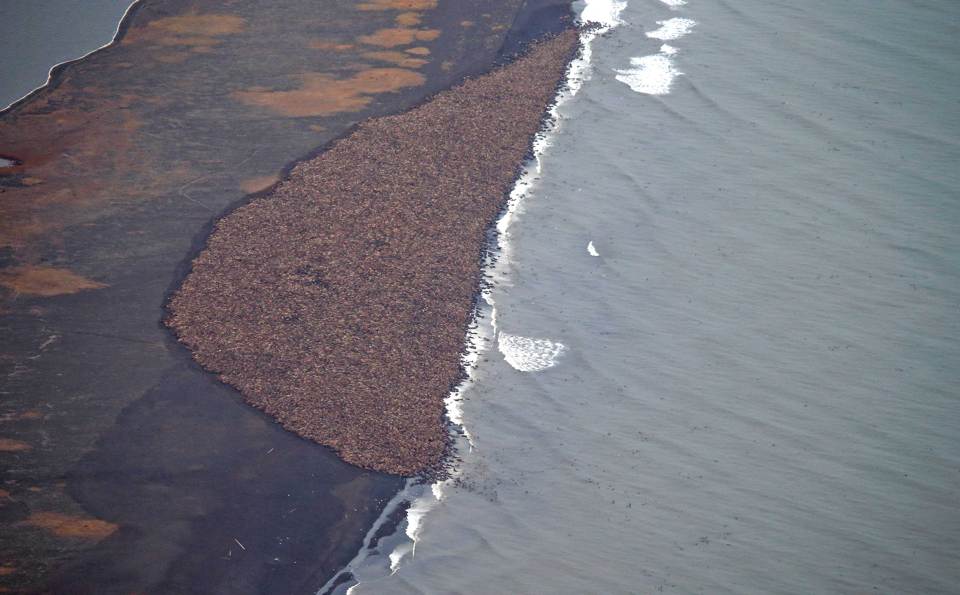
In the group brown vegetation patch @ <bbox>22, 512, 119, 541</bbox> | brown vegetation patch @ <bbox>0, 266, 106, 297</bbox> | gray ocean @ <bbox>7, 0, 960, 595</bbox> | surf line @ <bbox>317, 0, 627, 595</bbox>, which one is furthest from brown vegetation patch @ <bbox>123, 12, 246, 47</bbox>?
brown vegetation patch @ <bbox>22, 512, 119, 541</bbox>

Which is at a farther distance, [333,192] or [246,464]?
[333,192]

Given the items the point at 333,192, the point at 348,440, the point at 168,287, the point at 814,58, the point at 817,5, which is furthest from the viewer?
the point at 817,5

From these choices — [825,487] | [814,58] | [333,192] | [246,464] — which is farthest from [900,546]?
[814,58]

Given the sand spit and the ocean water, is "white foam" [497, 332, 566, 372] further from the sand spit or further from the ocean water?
the sand spit

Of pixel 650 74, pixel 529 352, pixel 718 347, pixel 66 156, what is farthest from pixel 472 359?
pixel 650 74

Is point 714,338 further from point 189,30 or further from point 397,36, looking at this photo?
point 189,30

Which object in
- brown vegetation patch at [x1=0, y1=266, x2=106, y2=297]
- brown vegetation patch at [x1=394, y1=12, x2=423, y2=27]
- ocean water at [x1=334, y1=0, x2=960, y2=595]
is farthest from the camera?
brown vegetation patch at [x1=394, y1=12, x2=423, y2=27]

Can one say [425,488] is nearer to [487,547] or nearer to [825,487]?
[487,547]
